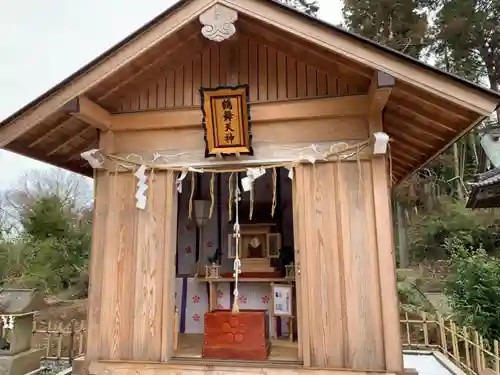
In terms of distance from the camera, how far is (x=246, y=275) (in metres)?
6.49

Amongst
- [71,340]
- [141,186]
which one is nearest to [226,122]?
[141,186]

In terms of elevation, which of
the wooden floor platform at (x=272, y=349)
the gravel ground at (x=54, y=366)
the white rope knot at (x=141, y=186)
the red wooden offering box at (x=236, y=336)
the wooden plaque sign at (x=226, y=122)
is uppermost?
the wooden plaque sign at (x=226, y=122)

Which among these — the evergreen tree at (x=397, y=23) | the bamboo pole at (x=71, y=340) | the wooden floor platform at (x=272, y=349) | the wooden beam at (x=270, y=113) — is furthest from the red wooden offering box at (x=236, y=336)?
the evergreen tree at (x=397, y=23)

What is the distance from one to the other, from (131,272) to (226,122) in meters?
1.93

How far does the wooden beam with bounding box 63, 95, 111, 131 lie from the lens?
4086 millimetres

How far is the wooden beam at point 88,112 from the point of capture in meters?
4.09

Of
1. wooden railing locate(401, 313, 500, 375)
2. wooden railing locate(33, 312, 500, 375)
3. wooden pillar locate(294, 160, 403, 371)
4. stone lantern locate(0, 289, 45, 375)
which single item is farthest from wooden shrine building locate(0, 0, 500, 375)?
stone lantern locate(0, 289, 45, 375)

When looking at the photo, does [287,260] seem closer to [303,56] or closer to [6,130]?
[303,56]

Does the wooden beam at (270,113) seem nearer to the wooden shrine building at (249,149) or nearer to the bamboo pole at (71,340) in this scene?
the wooden shrine building at (249,149)

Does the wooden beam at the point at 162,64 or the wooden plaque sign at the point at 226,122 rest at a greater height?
the wooden beam at the point at 162,64

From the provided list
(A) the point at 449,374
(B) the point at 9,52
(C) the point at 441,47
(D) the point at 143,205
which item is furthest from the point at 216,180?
(B) the point at 9,52

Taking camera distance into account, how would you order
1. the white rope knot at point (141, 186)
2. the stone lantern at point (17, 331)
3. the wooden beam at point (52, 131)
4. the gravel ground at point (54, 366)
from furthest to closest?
the gravel ground at point (54, 366)
the stone lantern at point (17, 331)
the wooden beam at point (52, 131)
the white rope knot at point (141, 186)

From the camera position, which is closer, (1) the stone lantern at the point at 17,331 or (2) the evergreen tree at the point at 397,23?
(1) the stone lantern at the point at 17,331

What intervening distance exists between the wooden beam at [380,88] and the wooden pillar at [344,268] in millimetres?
596
